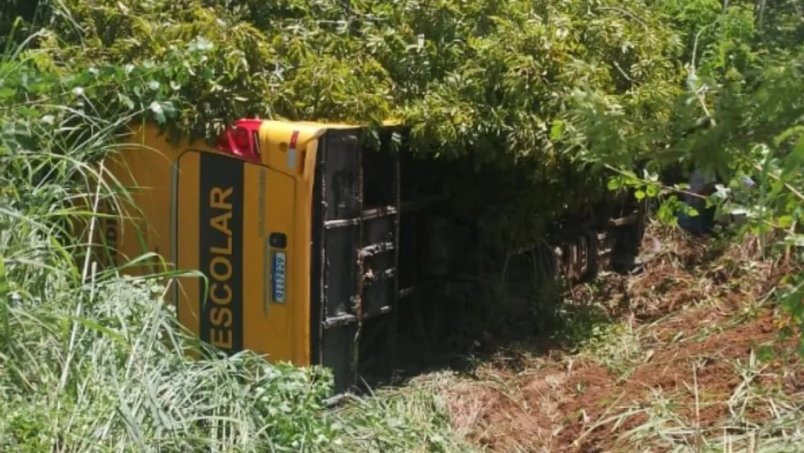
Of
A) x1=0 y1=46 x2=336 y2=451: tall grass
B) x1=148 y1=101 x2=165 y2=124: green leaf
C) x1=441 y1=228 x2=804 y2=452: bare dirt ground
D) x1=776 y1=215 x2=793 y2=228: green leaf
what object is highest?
x1=148 y1=101 x2=165 y2=124: green leaf

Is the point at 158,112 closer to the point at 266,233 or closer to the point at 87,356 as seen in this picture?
the point at 266,233

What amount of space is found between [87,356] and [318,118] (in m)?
2.17

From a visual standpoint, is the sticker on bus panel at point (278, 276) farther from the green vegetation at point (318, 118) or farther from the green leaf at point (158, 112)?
the green leaf at point (158, 112)

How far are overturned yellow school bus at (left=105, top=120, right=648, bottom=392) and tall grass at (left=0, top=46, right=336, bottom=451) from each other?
35 centimetres

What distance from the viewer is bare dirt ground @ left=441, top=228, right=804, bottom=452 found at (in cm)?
570

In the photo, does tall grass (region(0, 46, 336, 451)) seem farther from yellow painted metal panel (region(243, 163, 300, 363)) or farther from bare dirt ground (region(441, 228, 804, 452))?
bare dirt ground (region(441, 228, 804, 452))

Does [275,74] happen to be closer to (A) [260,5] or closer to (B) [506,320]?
(A) [260,5]

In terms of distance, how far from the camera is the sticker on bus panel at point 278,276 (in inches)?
230

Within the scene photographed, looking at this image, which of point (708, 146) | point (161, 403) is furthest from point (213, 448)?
point (708, 146)

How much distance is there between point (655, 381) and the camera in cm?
644

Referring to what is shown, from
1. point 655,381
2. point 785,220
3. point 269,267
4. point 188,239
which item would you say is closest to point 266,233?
point 269,267

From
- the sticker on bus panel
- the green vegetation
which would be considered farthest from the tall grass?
the sticker on bus panel

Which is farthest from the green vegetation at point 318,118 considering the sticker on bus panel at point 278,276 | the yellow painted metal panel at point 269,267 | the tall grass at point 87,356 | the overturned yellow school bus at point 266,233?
the sticker on bus panel at point 278,276

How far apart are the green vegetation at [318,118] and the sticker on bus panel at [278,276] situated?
1.53 feet
